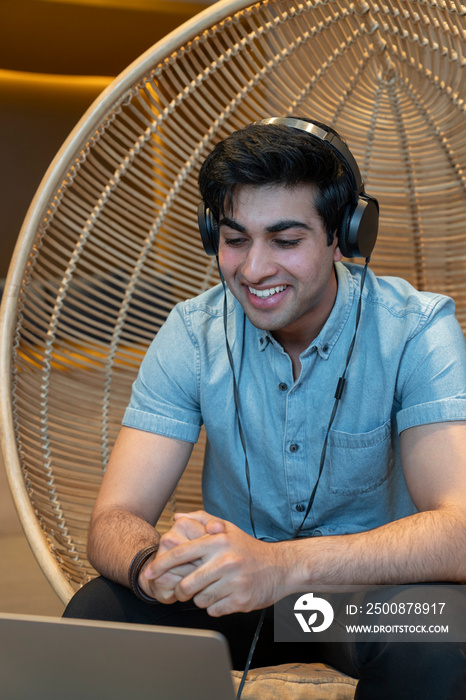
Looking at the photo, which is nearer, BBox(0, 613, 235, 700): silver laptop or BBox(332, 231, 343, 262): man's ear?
BBox(0, 613, 235, 700): silver laptop

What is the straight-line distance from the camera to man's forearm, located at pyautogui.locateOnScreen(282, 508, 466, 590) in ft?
3.13

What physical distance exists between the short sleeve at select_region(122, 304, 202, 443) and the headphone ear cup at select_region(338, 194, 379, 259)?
11.9 inches

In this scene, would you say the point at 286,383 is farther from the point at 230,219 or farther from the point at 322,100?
the point at 322,100

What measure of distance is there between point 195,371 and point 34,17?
10.8 feet

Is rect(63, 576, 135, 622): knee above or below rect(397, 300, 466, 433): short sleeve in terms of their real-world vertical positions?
below

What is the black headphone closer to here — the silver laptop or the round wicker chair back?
the round wicker chair back

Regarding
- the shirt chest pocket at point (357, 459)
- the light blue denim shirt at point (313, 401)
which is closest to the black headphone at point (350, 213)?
the light blue denim shirt at point (313, 401)

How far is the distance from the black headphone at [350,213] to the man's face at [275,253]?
0.10ft

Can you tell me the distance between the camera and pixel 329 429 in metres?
1.17

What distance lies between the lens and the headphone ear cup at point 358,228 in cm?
116

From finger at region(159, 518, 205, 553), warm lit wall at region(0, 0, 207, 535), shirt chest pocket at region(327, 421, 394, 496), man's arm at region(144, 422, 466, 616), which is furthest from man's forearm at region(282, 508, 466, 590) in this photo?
warm lit wall at region(0, 0, 207, 535)

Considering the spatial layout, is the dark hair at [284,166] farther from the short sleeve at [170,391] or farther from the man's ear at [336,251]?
the short sleeve at [170,391]

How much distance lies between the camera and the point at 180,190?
5.13 ft

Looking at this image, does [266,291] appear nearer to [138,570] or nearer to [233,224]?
[233,224]
